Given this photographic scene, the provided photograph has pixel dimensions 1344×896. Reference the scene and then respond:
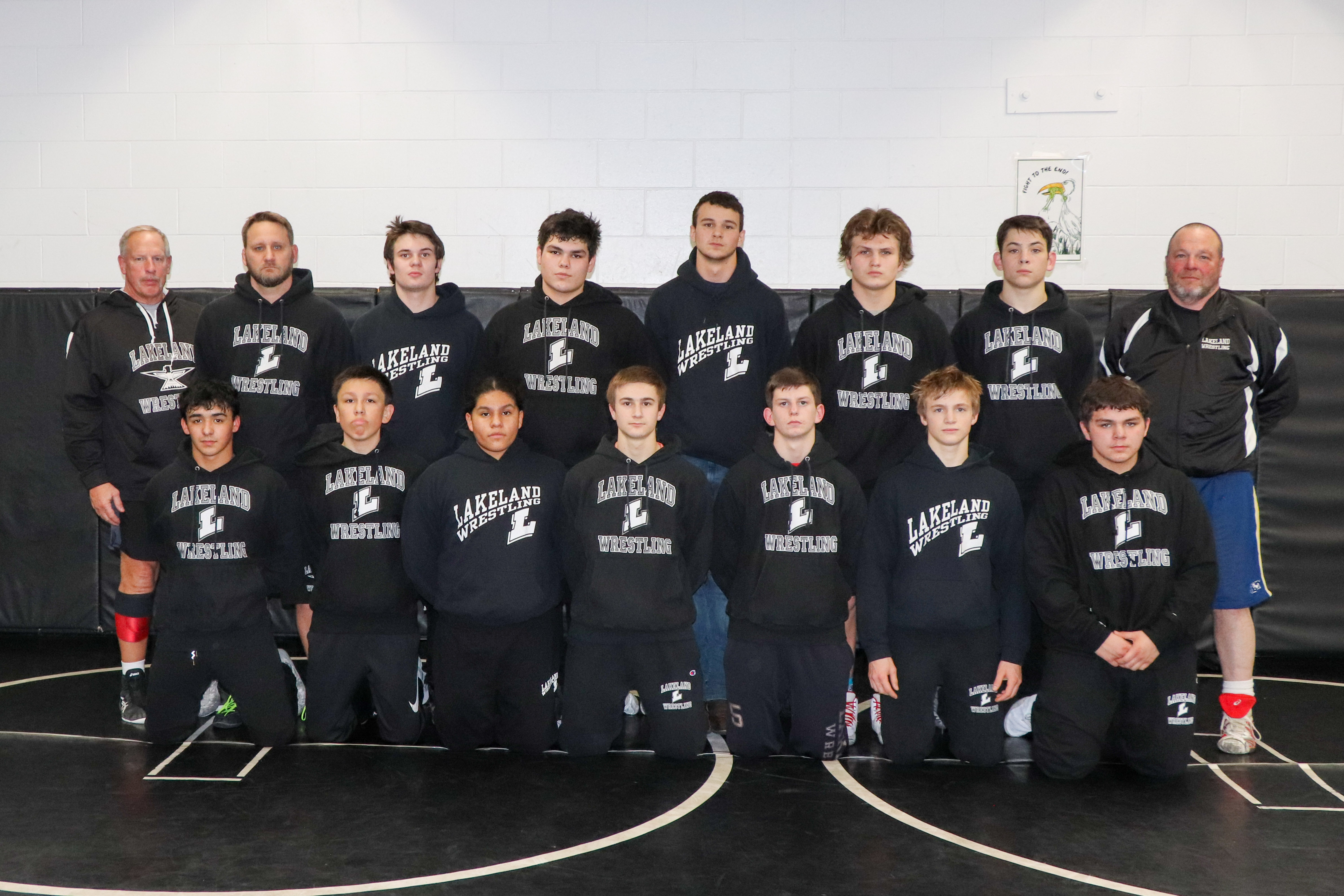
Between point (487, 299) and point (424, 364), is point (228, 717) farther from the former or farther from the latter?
point (487, 299)

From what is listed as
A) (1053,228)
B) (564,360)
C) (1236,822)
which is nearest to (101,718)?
(564,360)

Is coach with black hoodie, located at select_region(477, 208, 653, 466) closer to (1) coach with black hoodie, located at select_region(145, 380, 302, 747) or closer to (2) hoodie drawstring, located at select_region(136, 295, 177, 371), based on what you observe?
(1) coach with black hoodie, located at select_region(145, 380, 302, 747)

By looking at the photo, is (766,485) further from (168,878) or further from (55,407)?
(55,407)

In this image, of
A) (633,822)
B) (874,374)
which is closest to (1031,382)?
(874,374)

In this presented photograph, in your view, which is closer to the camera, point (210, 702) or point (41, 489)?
point (210, 702)

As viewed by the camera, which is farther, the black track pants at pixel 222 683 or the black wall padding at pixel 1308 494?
the black wall padding at pixel 1308 494

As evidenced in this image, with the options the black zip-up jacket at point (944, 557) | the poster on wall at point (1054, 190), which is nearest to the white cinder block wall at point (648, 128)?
the poster on wall at point (1054, 190)

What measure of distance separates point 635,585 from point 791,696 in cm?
67

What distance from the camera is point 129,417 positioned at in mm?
4266

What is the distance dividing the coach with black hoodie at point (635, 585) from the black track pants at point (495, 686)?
10 cm

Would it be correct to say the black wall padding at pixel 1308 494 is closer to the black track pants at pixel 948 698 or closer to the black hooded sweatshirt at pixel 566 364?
the black track pants at pixel 948 698

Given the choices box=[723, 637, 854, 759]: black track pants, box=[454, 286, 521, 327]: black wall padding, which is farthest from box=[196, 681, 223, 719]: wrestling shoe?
box=[454, 286, 521, 327]: black wall padding

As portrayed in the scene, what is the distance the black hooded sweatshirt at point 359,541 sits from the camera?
391cm

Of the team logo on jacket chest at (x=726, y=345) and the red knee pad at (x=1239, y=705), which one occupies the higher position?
the team logo on jacket chest at (x=726, y=345)
